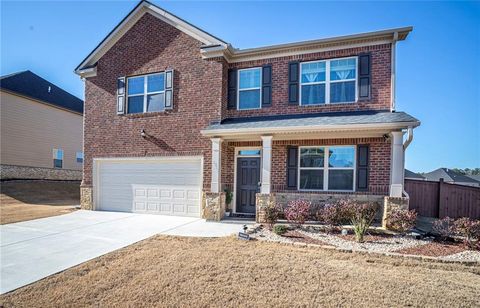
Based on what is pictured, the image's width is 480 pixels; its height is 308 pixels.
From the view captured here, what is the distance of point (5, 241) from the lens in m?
6.27

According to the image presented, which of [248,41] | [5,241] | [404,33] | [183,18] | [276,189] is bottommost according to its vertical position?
[5,241]

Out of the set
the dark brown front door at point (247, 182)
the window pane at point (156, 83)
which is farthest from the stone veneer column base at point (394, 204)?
the window pane at point (156, 83)

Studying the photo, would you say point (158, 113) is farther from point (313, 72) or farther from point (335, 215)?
point (335, 215)

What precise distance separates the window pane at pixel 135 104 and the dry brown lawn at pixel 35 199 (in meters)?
5.24

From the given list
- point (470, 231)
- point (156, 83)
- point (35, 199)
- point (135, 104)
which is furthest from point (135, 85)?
point (470, 231)

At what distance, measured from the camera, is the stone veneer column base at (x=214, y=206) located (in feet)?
28.6

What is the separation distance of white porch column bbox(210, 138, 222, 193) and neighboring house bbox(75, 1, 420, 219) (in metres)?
0.04

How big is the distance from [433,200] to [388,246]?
6.58m

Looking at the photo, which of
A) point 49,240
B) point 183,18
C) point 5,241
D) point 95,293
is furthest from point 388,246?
point 183,18

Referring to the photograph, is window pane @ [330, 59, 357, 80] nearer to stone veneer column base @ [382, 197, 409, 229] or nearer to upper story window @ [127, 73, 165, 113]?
stone veneer column base @ [382, 197, 409, 229]

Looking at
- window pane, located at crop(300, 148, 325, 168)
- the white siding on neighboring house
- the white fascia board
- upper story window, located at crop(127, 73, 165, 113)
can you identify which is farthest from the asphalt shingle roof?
the white siding on neighboring house

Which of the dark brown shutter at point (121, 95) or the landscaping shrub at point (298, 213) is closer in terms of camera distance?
the landscaping shrub at point (298, 213)

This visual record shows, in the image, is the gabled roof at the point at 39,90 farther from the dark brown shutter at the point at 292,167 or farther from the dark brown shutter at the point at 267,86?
the dark brown shutter at the point at 292,167

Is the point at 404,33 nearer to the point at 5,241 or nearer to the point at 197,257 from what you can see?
the point at 197,257
